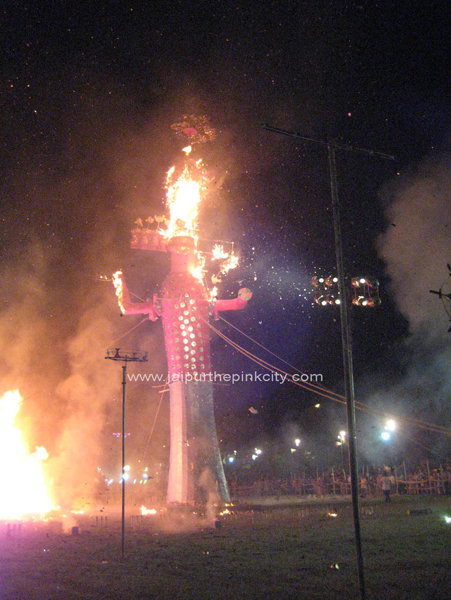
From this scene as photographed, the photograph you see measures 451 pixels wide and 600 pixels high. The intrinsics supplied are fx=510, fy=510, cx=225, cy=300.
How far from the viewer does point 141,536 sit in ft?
62.6

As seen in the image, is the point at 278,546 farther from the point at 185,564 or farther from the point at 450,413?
the point at 450,413

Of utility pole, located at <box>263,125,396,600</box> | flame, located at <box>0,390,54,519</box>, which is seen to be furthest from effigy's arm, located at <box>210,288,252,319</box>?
utility pole, located at <box>263,125,396,600</box>

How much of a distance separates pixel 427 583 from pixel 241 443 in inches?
1660

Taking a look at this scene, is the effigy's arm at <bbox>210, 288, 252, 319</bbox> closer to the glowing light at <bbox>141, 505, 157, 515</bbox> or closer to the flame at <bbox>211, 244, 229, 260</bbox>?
the flame at <bbox>211, 244, 229, 260</bbox>

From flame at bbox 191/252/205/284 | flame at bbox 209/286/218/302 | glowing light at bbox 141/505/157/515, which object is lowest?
glowing light at bbox 141/505/157/515

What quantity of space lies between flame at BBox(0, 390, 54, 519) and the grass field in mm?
10220

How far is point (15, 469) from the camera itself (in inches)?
1283

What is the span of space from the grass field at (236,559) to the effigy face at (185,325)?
790 centimetres

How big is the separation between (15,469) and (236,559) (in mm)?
23624

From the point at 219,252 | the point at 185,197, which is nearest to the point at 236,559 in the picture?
the point at 219,252

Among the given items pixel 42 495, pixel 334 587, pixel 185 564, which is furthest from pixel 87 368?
pixel 334 587

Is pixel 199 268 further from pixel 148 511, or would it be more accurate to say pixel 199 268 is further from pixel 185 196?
pixel 148 511

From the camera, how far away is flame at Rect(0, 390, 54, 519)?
32281 mm

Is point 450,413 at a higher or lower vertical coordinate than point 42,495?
higher
